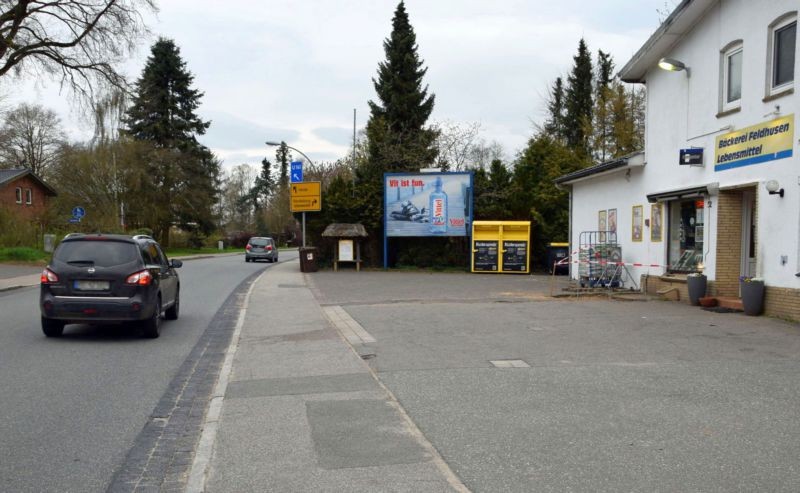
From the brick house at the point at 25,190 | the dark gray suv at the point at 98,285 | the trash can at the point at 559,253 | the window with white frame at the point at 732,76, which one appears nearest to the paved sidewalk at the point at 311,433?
the dark gray suv at the point at 98,285

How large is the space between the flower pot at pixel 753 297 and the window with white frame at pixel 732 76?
3.80m

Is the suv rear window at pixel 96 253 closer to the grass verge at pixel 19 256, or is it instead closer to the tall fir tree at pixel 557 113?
the grass verge at pixel 19 256

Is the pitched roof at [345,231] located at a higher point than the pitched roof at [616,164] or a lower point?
lower

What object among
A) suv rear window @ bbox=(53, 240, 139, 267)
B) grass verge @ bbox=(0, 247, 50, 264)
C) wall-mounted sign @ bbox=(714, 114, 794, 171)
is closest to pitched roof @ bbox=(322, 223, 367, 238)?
grass verge @ bbox=(0, 247, 50, 264)

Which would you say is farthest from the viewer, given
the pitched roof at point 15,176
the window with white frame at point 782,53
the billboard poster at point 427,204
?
the pitched roof at point 15,176

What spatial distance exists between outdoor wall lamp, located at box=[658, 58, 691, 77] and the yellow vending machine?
12082mm

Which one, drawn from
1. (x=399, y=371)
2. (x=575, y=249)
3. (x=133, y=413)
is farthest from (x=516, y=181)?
(x=133, y=413)

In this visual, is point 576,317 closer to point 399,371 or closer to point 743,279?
point 743,279

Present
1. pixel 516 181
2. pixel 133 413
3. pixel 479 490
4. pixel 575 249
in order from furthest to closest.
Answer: pixel 516 181 → pixel 575 249 → pixel 133 413 → pixel 479 490

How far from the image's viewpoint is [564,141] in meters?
50.5

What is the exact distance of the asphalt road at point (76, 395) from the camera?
4645 mm

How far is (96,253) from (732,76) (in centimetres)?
1302

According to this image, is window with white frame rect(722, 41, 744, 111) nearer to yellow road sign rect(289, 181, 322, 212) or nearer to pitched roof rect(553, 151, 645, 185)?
pitched roof rect(553, 151, 645, 185)

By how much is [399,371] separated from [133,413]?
2.96 metres
